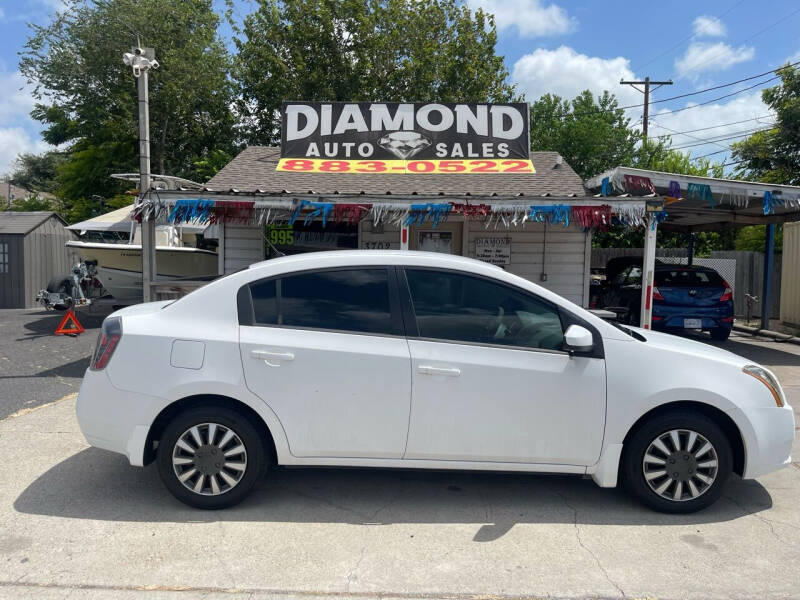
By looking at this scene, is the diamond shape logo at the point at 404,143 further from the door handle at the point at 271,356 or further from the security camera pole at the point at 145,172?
the door handle at the point at 271,356

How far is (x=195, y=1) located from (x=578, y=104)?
19181 millimetres

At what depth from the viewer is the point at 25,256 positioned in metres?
16.3

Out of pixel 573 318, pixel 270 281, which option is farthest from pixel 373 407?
pixel 573 318

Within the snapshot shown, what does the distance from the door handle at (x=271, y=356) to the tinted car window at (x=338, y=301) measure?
22 centimetres

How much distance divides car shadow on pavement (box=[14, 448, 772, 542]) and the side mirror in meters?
1.02

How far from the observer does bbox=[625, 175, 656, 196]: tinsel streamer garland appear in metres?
9.35

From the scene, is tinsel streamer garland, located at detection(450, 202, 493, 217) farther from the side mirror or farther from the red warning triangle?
the red warning triangle

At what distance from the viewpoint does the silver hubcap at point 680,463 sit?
13.0 ft

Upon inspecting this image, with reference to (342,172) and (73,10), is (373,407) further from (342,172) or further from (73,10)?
(73,10)

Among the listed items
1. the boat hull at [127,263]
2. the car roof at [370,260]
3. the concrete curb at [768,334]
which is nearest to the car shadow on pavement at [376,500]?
the car roof at [370,260]

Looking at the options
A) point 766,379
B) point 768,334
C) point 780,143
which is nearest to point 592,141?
point 780,143

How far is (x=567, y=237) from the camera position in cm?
1114

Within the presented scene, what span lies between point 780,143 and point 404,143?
511 inches

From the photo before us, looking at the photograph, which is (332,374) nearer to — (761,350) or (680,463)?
(680,463)
